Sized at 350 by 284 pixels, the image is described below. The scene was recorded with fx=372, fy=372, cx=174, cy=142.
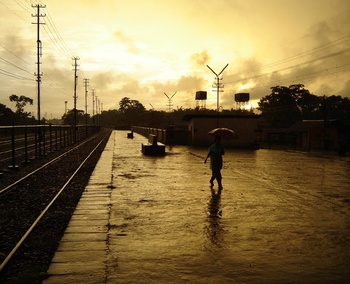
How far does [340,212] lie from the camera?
29.3 ft

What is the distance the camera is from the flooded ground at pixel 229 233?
5.10 m

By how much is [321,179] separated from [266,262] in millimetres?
10769

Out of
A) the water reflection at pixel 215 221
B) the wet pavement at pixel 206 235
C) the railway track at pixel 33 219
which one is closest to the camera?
the wet pavement at pixel 206 235

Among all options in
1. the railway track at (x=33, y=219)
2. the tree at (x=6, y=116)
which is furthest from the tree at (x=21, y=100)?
the railway track at (x=33, y=219)

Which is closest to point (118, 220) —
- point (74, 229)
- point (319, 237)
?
point (74, 229)

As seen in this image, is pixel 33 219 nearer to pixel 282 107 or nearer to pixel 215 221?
pixel 215 221

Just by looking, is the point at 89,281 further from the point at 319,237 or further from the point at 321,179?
the point at 321,179

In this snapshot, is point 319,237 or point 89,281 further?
point 319,237

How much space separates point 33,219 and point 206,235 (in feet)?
13.3

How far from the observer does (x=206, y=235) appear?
22.6 feet

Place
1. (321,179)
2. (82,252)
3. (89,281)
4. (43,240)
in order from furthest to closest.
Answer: (321,179) < (43,240) < (82,252) < (89,281)

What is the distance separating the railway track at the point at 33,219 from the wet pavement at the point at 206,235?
0.96ft

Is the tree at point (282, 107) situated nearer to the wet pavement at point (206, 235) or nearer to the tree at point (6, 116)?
the tree at point (6, 116)

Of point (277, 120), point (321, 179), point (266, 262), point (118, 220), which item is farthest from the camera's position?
point (277, 120)
